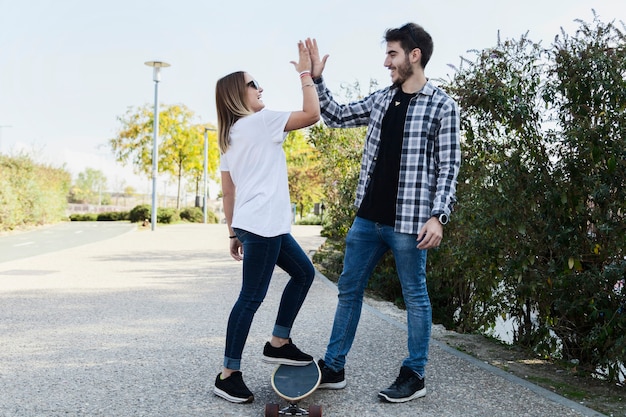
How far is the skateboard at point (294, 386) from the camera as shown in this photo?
3.02 m

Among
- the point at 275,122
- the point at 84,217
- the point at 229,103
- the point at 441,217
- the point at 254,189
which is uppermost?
the point at 229,103

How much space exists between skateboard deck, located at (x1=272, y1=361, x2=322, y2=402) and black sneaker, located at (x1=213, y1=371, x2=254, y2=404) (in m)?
0.19

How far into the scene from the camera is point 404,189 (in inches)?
132

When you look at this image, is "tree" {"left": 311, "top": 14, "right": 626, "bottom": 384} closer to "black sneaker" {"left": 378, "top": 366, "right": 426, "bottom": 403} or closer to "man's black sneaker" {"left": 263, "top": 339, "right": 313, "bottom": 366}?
"black sneaker" {"left": 378, "top": 366, "right": 426, "bottom": 403}

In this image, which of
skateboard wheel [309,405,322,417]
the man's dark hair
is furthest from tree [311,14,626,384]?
skateboard wheel [309,405,322,417]

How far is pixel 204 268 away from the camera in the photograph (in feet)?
34.8

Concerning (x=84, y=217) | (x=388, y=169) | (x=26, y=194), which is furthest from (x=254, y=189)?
(x=84, y=217)

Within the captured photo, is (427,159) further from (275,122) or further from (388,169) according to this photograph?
(275,122)

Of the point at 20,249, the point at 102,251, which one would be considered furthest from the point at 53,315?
the point at 20,249

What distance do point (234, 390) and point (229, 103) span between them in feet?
4.97

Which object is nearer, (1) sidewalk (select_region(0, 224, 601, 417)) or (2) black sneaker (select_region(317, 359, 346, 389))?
(1) sidewalk (select_region(0, 224, 601, 417))

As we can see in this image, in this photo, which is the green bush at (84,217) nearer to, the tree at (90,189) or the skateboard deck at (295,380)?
the tree at (90,189)

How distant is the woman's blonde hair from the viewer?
3.32 meters

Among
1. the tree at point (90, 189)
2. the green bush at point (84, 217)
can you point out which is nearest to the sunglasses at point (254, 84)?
the green bush at point (84, 217)
